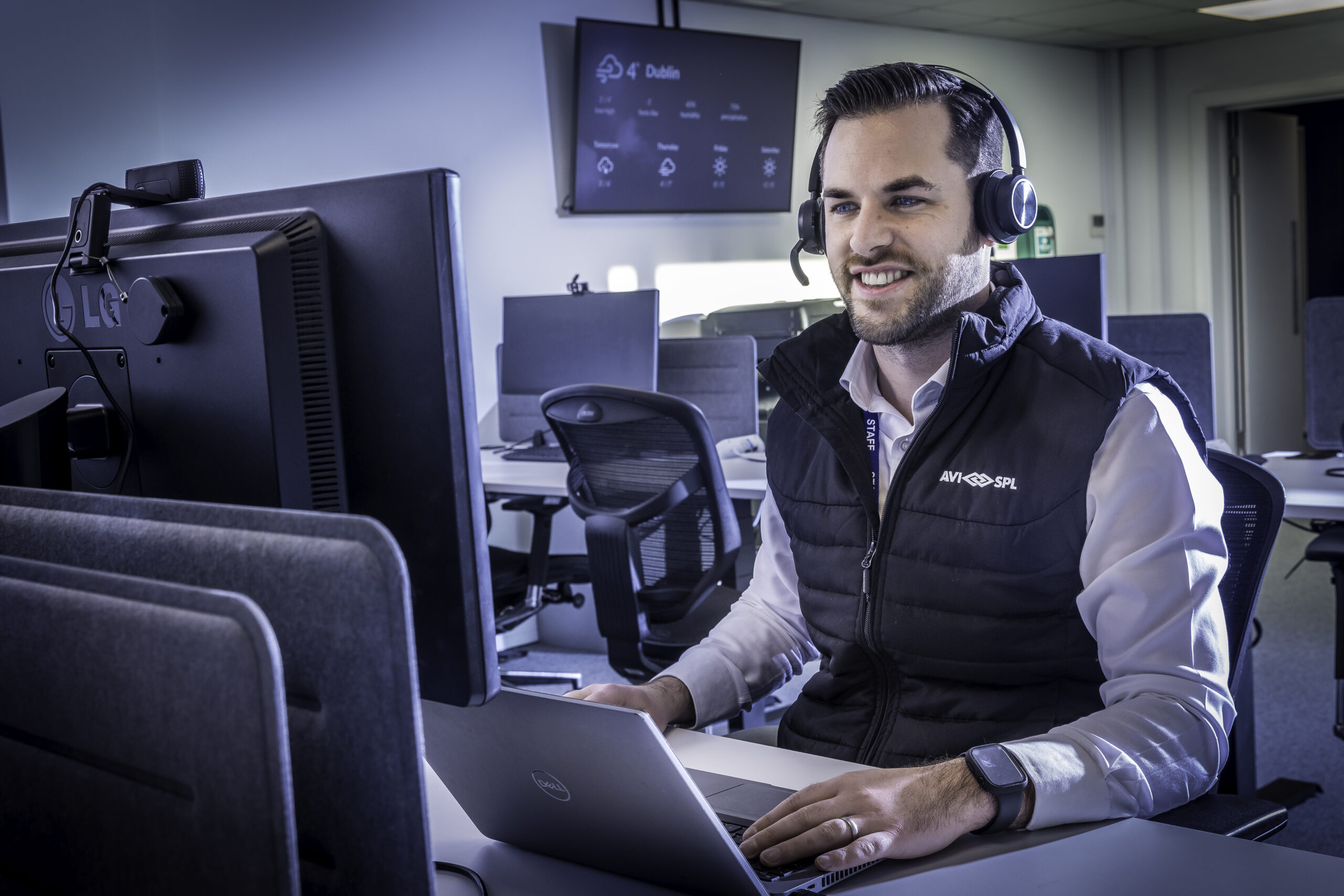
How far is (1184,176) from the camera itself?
690cm

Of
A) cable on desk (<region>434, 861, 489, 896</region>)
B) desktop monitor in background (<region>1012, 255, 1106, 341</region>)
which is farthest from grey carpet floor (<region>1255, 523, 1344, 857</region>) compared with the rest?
cable on desk (<region>434, 861, 489, 896</region>)

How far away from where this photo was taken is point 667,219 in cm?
494

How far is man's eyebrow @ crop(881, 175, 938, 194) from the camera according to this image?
4.41ft

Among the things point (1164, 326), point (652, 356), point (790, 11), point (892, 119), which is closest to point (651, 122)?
point (790, 11)

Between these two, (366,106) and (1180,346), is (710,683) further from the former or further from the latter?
(366,106)

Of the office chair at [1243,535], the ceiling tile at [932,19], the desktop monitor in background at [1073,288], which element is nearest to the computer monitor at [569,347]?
the desktop monitor in background at [1073,288]

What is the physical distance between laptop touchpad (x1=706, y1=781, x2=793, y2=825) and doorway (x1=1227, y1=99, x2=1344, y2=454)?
672 cm

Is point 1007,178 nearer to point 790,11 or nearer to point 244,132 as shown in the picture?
point 244,132

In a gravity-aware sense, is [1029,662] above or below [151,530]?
Result: below

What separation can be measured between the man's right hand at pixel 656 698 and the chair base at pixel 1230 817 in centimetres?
48

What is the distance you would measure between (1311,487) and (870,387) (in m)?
1.68

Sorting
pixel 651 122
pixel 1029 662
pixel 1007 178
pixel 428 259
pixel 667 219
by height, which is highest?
pixel 651 122

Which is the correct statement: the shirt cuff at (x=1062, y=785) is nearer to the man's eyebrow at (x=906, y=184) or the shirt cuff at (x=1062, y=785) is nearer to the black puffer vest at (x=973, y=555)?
the black puffer vest at (x=973, y=555)

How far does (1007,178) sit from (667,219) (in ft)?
12.0
